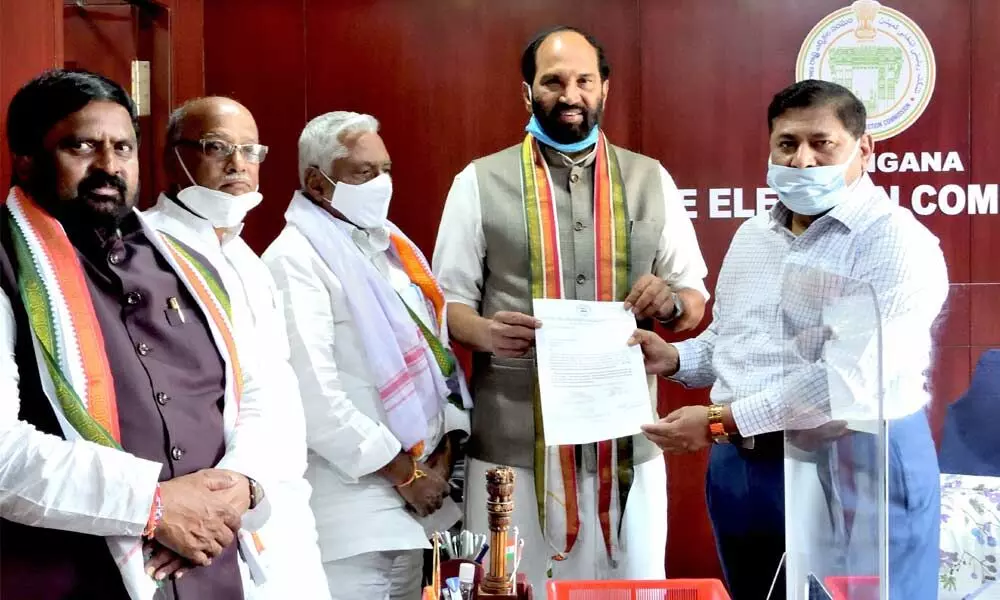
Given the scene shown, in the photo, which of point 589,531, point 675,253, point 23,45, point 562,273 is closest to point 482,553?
point 589,531

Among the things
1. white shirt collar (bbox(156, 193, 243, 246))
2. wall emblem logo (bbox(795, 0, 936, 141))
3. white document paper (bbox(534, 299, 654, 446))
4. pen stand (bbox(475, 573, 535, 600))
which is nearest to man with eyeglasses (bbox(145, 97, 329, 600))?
white shirt collar (bbox(156, 193, 243, 246))

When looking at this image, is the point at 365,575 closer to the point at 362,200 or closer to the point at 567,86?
the point at 362,200

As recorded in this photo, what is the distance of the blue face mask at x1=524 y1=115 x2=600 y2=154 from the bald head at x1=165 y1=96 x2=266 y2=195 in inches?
30.3

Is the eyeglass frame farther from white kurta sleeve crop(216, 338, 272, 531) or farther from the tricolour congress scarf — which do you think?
the tricolour congress scarf

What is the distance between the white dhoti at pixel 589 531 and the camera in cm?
278

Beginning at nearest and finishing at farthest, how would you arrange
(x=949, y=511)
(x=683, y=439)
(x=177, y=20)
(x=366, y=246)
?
1. (x=949, y=511)
2. (x=683, y=439)
3. (x=366, y=246)
4. (x=177, y=20)

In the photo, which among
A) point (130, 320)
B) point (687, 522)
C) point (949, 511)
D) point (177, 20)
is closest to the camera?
point (949, 511)

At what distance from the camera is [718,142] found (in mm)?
3834

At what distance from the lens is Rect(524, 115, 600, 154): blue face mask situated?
276cm

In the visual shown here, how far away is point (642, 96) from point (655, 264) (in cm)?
119

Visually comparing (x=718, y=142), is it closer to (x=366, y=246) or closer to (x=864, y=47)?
(x=864, y=47)

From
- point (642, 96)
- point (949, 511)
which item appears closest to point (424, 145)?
point (642, 96)

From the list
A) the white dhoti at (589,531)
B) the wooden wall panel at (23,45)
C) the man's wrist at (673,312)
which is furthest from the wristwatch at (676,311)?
the wooden wall panel at (23,45)

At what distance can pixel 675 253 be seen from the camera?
2840mm
